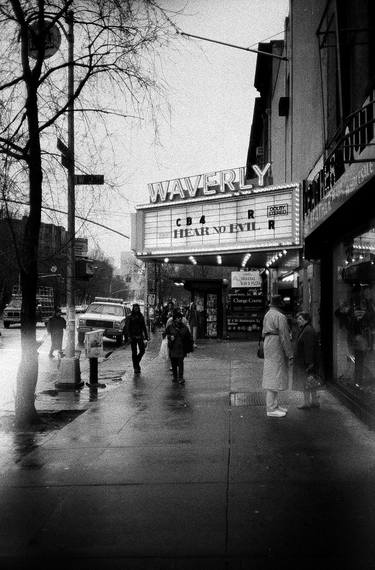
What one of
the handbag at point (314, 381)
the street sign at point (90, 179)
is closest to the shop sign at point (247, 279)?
the street sign at point (90, 179)

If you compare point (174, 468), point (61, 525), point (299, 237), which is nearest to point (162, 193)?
point (299, 237)

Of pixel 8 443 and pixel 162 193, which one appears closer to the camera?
pixel 8 443

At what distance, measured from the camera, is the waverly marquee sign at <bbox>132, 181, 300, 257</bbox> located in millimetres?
15906

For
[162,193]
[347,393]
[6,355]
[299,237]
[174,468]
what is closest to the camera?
[174,468]

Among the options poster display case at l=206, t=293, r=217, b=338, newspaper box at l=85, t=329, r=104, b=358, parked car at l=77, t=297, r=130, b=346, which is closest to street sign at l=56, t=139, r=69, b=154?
newspaper box at l=85, t=329, r=104, b=358

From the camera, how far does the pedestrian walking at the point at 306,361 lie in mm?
9477

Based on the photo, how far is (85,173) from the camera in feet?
33.9

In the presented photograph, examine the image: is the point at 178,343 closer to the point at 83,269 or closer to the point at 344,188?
the point at 83,269

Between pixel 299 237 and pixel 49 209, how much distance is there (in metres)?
7.66

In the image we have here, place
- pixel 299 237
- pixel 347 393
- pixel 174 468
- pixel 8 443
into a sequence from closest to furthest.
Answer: pixel 174 468
pixel 8 443
pixel 347 393
pixel 299 237

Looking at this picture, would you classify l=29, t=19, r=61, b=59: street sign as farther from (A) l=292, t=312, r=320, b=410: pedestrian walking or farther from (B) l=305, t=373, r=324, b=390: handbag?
(B) l=305, t=373, r=324, b=390: handbag

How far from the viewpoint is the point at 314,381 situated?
9500mm

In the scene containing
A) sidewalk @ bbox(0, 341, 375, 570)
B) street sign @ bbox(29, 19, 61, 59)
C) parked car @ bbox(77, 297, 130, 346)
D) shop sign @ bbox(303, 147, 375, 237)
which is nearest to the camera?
sidewalk @ bbox(0, 341, 375, 570)

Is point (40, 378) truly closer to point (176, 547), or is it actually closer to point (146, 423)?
point (146, 423)
